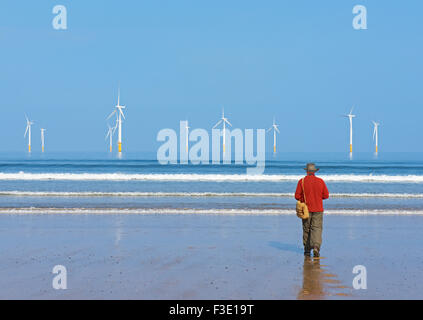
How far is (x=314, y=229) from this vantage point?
37.7ft

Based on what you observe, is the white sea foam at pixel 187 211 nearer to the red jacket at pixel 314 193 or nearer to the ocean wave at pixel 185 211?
the ocean wave at pixel 185 211

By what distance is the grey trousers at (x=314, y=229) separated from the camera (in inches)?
448

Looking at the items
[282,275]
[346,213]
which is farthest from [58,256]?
[346,213]

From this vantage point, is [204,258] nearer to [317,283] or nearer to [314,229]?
[314,229]

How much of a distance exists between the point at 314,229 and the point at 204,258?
2262mm

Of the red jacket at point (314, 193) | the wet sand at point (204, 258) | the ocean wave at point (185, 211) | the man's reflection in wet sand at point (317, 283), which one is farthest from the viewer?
the ocean wave at point (185, 211)

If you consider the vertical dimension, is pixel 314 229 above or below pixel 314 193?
below

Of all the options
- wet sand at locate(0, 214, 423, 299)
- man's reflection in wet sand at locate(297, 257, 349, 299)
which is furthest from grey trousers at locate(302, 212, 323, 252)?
man's reflection in wet sand at locate(297, 257, 349, 299)

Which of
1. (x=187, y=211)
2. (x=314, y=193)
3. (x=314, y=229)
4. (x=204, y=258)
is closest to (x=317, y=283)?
(x=314, y=229)

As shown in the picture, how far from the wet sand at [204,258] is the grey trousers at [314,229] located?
12.7 inches

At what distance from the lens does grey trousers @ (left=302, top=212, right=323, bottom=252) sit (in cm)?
1138

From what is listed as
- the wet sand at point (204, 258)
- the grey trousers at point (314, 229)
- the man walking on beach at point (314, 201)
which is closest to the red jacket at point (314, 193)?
the man walking on beach at point (314, 201)

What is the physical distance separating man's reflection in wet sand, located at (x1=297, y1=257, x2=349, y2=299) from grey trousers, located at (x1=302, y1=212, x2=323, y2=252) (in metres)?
0.64

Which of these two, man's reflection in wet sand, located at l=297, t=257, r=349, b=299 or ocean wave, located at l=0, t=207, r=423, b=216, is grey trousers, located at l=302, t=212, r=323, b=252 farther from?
ocean wave, located at l=0, t=207, r=423, b=216
